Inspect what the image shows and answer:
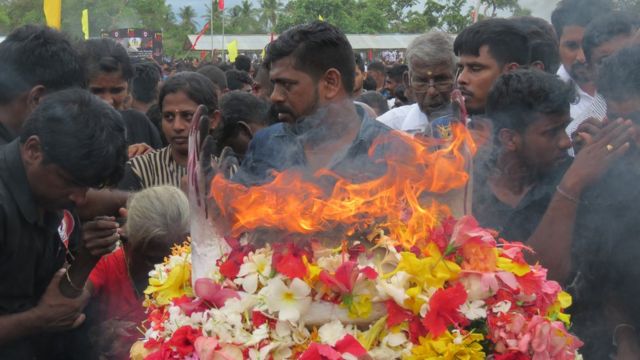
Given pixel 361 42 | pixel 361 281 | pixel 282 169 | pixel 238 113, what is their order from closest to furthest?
pixel 361 281 < pixel 282 169 < pixel 238 113 < pixel 361 42

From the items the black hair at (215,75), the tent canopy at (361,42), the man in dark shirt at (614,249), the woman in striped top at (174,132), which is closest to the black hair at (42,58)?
the woman in striped top at (174,132)

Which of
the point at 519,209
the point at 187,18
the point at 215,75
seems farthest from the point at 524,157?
the point at 187,18

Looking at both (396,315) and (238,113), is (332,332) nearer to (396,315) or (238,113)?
(396,315)

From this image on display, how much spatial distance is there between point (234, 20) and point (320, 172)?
290 feet

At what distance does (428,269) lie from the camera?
225 cm

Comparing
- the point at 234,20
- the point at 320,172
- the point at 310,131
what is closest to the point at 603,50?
the point at 310,131

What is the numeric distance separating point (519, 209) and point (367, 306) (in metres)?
1.49

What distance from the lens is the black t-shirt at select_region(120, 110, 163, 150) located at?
587cm

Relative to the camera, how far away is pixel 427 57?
16.7ft

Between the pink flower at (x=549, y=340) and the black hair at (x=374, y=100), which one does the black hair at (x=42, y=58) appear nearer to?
the pink flower at (x=549, y=340)

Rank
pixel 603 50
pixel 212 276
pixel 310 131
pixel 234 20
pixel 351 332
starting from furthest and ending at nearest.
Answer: pixel 234 20 < pixel 603 50 < pixel 310 131 < pixel 212 276 < pixel 351 332

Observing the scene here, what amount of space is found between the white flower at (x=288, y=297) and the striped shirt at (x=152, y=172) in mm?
2354

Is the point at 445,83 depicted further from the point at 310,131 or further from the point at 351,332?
the point at 351,332

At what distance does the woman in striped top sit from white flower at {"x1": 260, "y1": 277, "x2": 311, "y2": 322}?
2354 millimetres
